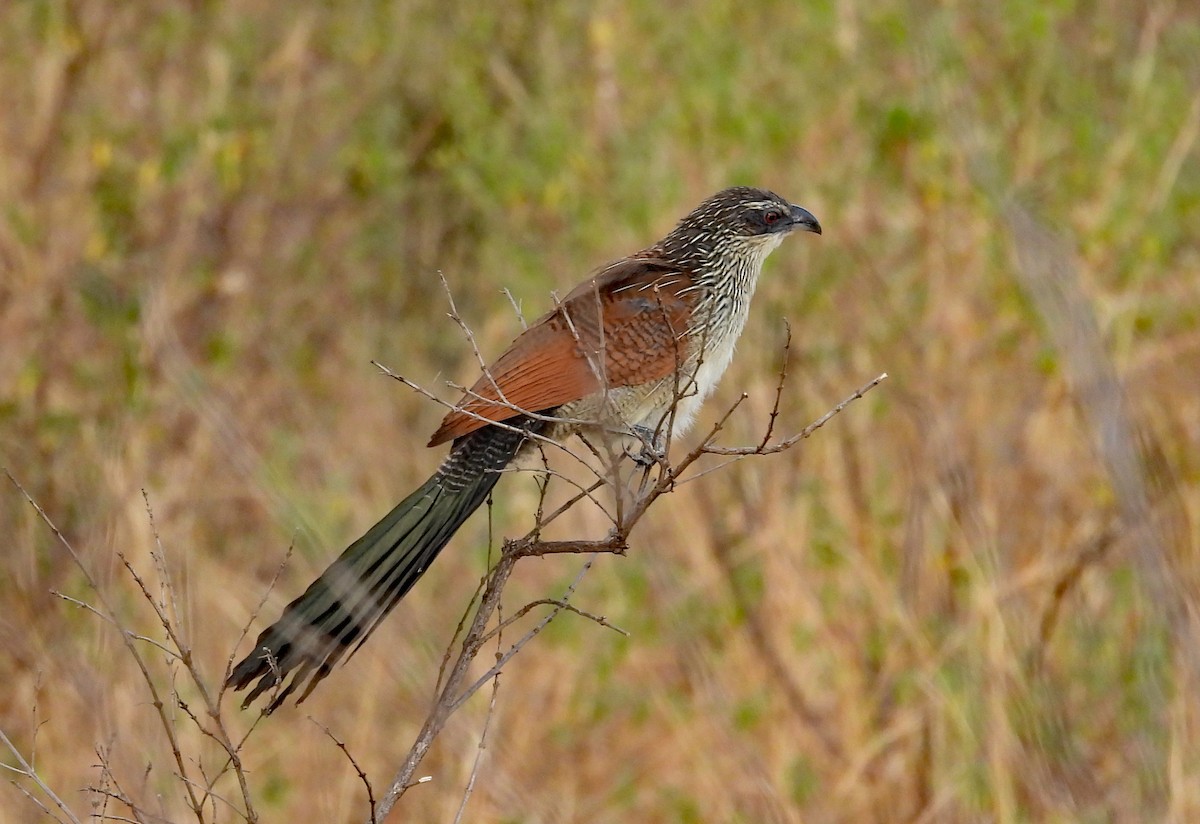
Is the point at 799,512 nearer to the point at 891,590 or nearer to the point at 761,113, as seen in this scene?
the point at 891,590

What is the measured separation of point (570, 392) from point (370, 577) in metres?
0.76

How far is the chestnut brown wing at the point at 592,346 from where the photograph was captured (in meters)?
3.05

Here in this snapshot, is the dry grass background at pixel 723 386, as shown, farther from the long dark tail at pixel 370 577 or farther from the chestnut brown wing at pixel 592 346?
the long dark tail at pixel 370 577

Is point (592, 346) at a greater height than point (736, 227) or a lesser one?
lesser

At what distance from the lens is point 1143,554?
1.65 meters

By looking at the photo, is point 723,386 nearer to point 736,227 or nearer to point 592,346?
point 736,227

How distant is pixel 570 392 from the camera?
3088 millimetres

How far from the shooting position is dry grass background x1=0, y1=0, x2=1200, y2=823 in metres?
4.37

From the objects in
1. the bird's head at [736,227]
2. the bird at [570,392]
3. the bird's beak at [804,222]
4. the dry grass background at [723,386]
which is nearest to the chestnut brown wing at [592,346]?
the bird at [570,392]

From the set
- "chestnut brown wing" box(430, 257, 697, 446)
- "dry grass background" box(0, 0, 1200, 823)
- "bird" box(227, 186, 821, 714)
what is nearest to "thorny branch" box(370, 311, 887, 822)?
"bird" box(227, 186, 821, 714)

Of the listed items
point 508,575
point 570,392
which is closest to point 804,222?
point 570,392

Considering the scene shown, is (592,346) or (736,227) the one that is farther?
(736,227)

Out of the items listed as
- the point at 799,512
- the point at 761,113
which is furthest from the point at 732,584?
the point at 761,113

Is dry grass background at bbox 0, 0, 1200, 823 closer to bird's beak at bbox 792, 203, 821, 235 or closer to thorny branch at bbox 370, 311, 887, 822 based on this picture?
bird's beak at bbox 792, 203, 821, 235
